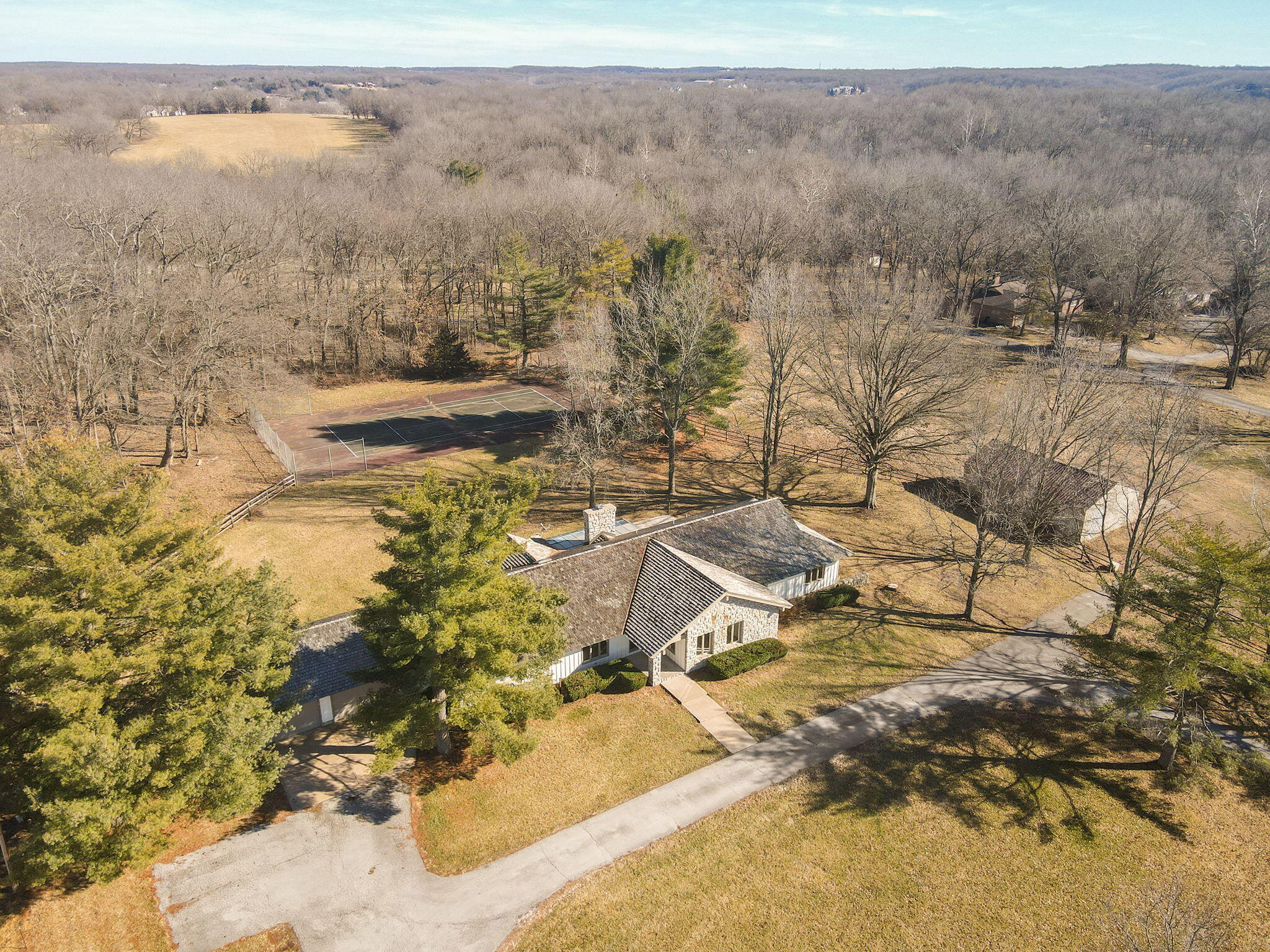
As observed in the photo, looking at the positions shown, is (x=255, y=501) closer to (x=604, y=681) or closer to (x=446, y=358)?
(x=604, y=681)

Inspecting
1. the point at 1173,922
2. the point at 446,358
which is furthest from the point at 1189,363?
the point at 1173,922

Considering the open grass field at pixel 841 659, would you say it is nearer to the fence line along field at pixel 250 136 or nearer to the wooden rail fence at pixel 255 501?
the wooden rail fence at pixel 255 501

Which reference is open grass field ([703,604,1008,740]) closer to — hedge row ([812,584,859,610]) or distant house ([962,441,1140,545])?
hedge row ([812,584,859,610])

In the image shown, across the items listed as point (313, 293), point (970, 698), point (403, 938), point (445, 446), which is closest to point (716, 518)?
point (970, 698)

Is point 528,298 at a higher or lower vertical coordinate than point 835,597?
higher

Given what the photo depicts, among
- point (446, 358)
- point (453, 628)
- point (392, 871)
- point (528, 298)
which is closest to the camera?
point (453, 628)

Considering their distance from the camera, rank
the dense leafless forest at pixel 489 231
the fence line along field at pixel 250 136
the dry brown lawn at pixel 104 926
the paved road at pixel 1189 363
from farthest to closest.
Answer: the fence line along field at pixel 250 136 → the paved road at pixel 1189 363 → the dense leafless forest at pixel 489 231 → the dry brown lawn at pixel 104 926

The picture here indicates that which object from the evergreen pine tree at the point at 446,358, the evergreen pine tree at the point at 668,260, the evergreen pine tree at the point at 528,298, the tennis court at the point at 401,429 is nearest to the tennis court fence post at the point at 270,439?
the tennis court at the point at 401,429
